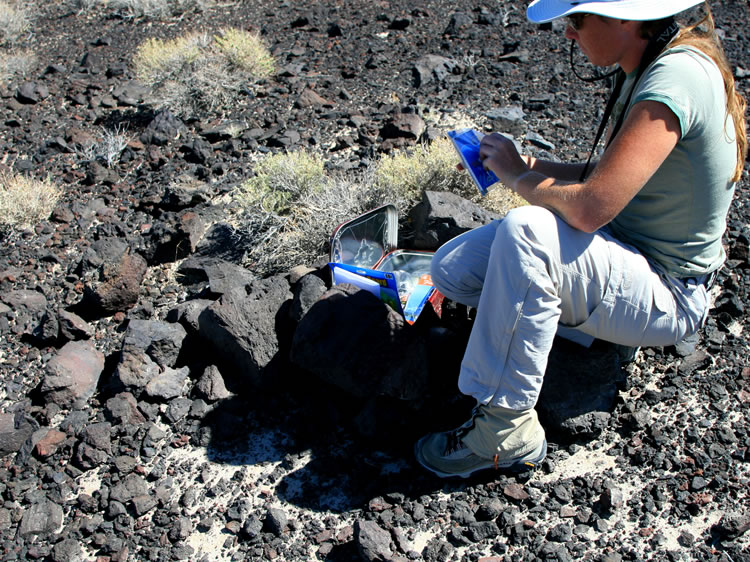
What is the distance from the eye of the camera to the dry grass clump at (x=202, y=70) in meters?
5.76

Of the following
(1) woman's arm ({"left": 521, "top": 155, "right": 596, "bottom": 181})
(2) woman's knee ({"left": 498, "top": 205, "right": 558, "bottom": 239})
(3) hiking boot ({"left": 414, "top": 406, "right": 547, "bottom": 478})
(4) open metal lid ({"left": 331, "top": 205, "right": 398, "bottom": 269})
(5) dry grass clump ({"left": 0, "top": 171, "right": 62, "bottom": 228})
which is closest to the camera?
(2) woman's knee ({"left": 498, "top": 205, "right": 558, "bottom": 239})

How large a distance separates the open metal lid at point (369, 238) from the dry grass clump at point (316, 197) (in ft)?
1.54

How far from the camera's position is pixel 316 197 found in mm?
4098

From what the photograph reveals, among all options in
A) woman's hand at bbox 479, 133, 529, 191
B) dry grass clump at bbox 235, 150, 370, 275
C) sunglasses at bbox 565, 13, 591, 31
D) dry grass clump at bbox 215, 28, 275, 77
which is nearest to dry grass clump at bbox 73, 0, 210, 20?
dry grass clump at bbox 215, 28, 275, 77

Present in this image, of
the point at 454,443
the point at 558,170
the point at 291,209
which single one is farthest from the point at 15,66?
the point at 454,443

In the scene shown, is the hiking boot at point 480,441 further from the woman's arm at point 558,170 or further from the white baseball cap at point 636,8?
the white baseball cap at point 636,8

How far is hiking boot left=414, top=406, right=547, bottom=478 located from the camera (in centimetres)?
238

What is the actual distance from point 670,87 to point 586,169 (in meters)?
0.64

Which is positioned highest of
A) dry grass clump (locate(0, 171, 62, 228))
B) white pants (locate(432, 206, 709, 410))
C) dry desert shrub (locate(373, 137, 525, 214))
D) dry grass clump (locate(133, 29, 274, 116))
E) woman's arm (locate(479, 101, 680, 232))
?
woman's arm (locate(479, 101, 680, 232))

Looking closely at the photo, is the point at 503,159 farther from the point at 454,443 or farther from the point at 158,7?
the point at 158,7

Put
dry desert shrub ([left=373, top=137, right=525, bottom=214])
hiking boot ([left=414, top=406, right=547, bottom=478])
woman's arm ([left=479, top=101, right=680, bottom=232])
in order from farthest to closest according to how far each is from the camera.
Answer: dry desert shrub ([left=373, top=137, right=525, bottom=214])
hiking boot ([left=414, top=406, right=547, bottom=478])
woman's arm ([left=479, top=101, right=680, bottom=232])

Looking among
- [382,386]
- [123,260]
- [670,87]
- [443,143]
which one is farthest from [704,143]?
[123,260]

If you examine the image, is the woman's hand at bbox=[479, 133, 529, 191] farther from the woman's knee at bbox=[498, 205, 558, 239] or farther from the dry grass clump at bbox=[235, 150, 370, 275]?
the dry grass clump at bbox=[235, 150, 370, 275]

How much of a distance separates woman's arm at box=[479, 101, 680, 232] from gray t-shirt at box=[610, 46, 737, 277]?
4 centimetres
